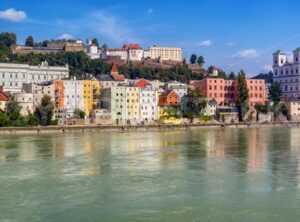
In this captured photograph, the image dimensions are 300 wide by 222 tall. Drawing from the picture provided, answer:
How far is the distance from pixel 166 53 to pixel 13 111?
179 feet

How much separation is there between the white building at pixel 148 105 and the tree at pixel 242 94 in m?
10.4

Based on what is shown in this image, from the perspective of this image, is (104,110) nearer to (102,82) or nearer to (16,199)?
(102,82)

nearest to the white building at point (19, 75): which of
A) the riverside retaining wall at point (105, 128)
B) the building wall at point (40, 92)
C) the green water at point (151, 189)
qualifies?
the building wall at point (40, 92)

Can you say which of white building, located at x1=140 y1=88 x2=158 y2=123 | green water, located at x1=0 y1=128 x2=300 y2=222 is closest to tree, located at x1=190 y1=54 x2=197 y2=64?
white building, located at x1=140 y1=88 x2=158 y2=123

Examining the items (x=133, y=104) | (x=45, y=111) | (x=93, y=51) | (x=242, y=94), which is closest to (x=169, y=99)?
(x=133, y=104)

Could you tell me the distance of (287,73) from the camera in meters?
77.4

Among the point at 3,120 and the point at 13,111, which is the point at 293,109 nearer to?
the point at 13,111

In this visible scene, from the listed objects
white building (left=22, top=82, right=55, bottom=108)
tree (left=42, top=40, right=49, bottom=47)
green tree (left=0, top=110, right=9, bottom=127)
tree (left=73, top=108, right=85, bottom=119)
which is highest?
tree (left=42, top=40, right=49, bottom=47)

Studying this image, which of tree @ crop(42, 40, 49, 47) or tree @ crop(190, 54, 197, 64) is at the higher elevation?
tree @ crop(42, 40, 49, 47)

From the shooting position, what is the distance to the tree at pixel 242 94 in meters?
61.0

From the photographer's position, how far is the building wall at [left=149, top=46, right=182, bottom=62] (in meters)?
100

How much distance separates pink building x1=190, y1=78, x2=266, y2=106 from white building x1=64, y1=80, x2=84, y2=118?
16.5 m

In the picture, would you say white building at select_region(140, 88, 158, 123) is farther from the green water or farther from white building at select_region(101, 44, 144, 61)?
the green water

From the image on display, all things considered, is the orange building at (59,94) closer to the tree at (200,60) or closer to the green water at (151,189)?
the green water at (151,189)
